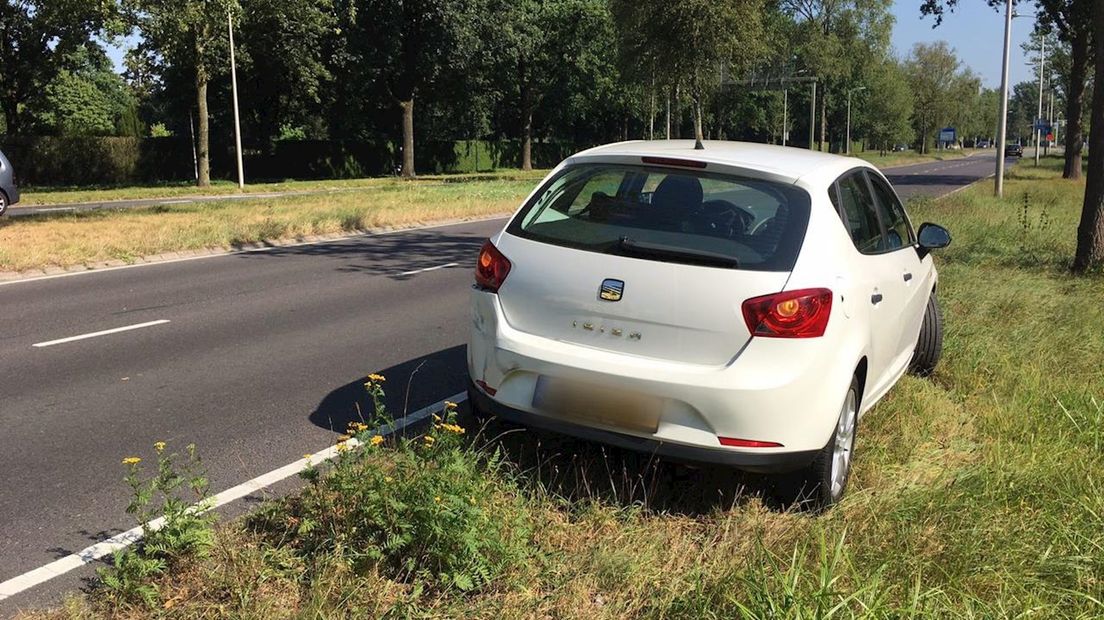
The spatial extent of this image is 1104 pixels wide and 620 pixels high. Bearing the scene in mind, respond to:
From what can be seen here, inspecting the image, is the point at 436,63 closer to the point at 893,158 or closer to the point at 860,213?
the point at 860,213

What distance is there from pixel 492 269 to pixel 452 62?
3776cm

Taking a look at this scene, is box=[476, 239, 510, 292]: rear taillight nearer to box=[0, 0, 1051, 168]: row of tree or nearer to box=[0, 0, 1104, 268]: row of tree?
box=[0, 0, 1104, 268]: row of tree

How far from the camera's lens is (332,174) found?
4800 centimetres

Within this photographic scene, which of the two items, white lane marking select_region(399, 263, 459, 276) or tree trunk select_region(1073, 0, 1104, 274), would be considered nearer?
tree trunk select_region(1073, 0, 1104, 274)

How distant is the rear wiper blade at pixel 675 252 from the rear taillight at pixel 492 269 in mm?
598

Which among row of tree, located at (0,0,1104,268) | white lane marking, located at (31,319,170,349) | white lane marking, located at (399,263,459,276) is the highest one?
row of tree, located at (0,0,1104,268)

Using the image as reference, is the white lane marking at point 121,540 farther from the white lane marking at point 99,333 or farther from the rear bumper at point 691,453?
the white lane marking at point 99,333

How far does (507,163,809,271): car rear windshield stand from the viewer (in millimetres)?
3867

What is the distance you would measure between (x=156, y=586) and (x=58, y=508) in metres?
1.28

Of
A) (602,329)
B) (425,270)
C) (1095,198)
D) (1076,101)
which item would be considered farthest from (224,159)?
(602,329)

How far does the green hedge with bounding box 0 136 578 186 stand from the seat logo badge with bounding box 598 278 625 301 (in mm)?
39711

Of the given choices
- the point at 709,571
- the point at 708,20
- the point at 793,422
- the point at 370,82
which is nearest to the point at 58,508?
the point at 709,571

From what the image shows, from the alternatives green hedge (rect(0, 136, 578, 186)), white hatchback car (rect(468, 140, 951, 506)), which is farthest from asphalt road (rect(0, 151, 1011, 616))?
green hedge (rect(0, 136, 578, 186))

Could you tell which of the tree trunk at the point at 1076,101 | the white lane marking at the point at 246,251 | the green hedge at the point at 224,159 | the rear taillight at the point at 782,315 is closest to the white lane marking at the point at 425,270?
the white lane marking at the point at 246,251
